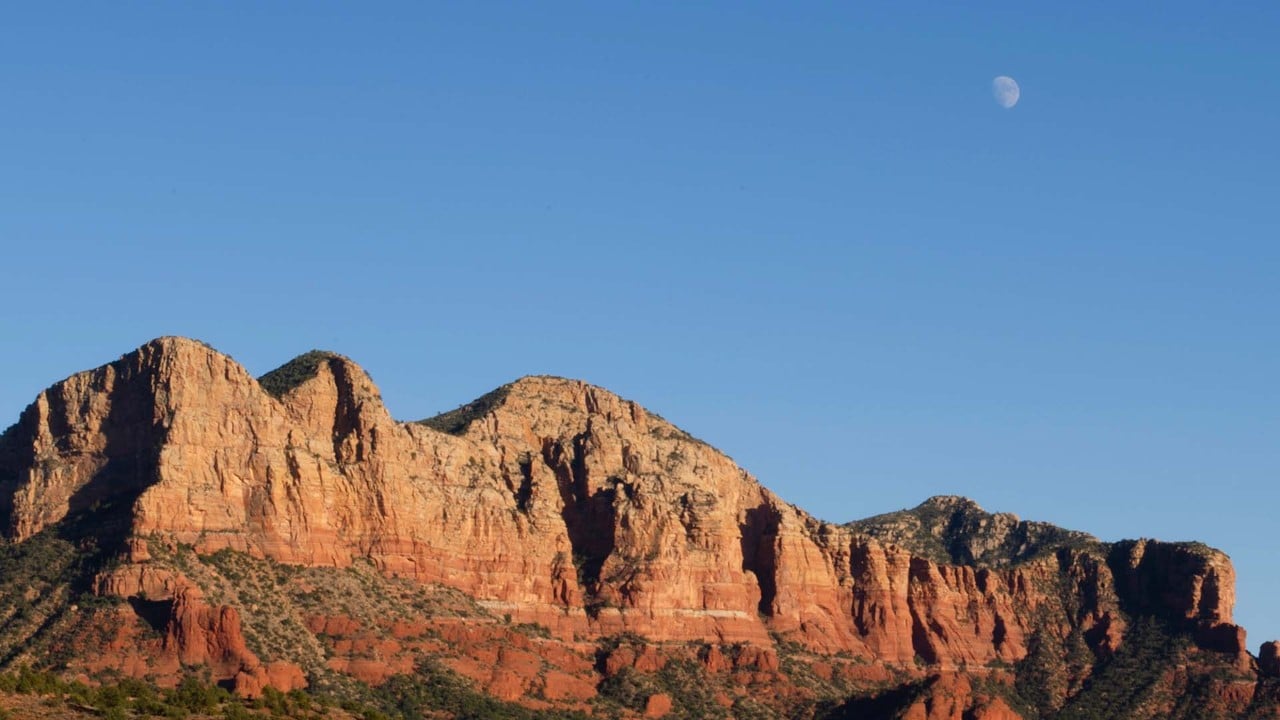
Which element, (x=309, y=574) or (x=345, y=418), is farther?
(x=345, y=418)

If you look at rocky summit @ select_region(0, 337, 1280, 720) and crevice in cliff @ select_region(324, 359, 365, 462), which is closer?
rocky summit @ select_region(0, 337, 1280, 720)

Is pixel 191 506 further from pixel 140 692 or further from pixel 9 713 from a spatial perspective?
pixel 9 713

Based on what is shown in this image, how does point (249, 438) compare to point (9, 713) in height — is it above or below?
above

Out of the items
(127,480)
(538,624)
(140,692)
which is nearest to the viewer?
(140,692)

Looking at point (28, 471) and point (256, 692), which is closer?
point (256, 692)

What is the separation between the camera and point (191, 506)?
17238 centimetres

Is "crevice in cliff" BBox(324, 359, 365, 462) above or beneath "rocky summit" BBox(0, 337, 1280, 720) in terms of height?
above

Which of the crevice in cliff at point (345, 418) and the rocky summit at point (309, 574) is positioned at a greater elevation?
the crevice in cliff at point (345, 418)

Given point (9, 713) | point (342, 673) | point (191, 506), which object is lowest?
point (9, 713)

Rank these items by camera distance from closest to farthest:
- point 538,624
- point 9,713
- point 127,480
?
point 9,713 < point 127,480 < point 538,624

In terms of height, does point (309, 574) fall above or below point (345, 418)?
below

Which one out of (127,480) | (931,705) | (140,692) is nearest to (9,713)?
(140,692)

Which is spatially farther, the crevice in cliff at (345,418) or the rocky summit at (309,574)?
the crevice in cliff at (345,418)

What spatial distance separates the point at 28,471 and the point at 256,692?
44.5 m
